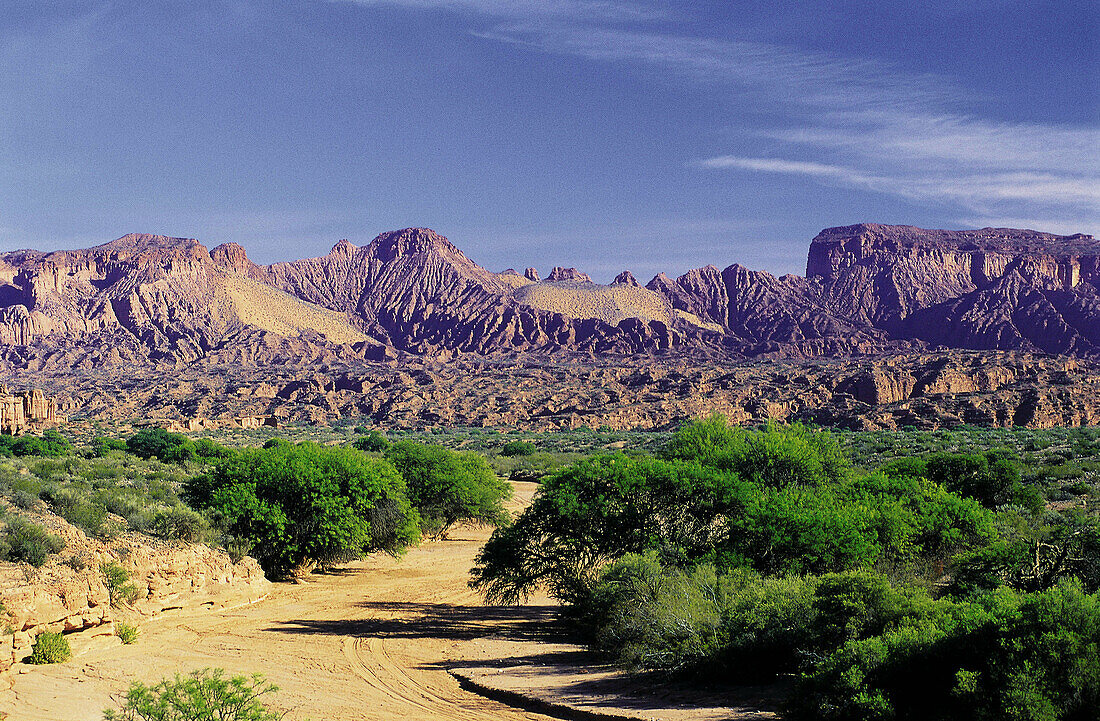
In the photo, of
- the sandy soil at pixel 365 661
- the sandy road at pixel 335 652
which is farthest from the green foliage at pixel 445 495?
the sandy soil at pixel 365 661

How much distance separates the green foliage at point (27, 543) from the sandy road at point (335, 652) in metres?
2.95

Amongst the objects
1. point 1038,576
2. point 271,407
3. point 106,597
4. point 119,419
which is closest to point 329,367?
point 271,407

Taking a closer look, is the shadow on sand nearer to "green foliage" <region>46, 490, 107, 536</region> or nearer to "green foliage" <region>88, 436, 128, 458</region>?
"green foliage" <region>46, 490, 107, 536</region>

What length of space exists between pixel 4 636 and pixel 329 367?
15932 cm

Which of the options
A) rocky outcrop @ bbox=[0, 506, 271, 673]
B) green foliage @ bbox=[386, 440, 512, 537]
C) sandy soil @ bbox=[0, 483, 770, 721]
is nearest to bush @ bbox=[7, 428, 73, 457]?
green foliage @ bbox=[386, 440, 512, 537]

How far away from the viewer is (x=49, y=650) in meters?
20.8

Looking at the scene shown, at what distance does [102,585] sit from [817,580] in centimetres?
1731

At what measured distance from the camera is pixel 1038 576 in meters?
17.9

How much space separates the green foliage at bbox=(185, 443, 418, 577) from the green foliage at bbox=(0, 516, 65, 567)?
21.9 ft

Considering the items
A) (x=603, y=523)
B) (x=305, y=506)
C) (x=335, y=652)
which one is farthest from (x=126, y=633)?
(x=603, y=523)

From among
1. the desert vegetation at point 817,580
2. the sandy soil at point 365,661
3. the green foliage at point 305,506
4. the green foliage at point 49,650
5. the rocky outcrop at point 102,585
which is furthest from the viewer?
the green foliage at point 305,506

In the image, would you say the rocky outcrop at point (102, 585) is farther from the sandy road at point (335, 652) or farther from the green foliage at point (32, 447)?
the green foliage at point (32, 447)

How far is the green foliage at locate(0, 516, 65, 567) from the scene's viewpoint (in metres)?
23.1

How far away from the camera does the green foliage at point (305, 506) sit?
3133 cm
